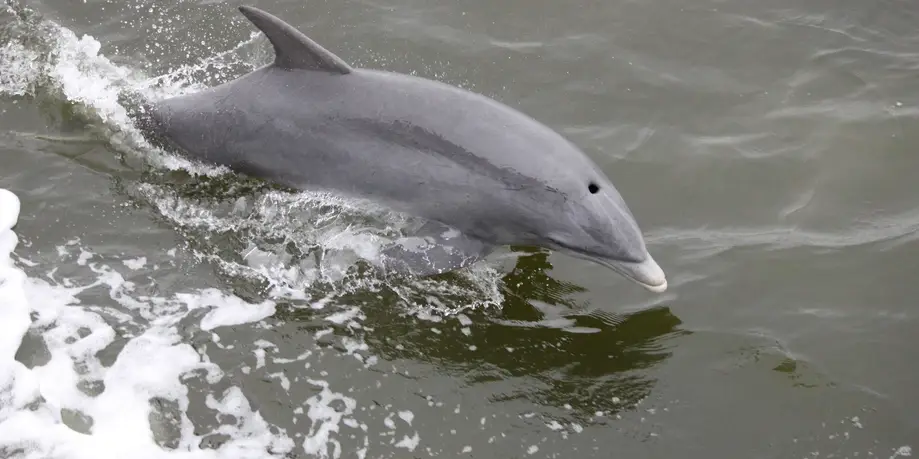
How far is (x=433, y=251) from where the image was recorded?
286 inches

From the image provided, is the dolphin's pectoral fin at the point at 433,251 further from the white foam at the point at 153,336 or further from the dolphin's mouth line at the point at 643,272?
the dolphin's mouth line at the point at 643,272

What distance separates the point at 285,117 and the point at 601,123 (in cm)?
355

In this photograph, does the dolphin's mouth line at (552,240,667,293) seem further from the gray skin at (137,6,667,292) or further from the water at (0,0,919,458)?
the water at (0,0,919,458)

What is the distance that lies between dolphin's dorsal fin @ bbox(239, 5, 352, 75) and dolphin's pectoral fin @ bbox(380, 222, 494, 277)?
158 cm

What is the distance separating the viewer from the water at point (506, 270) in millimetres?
6395

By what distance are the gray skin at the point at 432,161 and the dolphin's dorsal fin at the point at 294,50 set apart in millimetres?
10

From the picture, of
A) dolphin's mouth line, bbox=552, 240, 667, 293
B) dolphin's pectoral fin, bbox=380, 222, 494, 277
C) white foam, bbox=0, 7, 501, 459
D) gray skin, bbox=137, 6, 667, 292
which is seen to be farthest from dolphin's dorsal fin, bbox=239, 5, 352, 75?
dolphin's mouth line, bbox=552, 240, 667, 293

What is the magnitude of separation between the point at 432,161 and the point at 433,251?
77 cm

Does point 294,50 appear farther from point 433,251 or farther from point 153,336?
point 153,336

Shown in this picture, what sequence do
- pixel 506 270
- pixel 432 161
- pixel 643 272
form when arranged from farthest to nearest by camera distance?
1. pixel 506 270
2. pixel 432 161
3. pixel 643 272

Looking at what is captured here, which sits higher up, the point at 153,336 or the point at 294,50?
the point at 294,50

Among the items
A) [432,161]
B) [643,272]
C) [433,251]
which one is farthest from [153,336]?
[643,272]

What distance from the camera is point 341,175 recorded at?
7.51 meters

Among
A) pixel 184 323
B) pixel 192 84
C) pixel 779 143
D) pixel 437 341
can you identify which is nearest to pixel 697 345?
pixel 437 341
